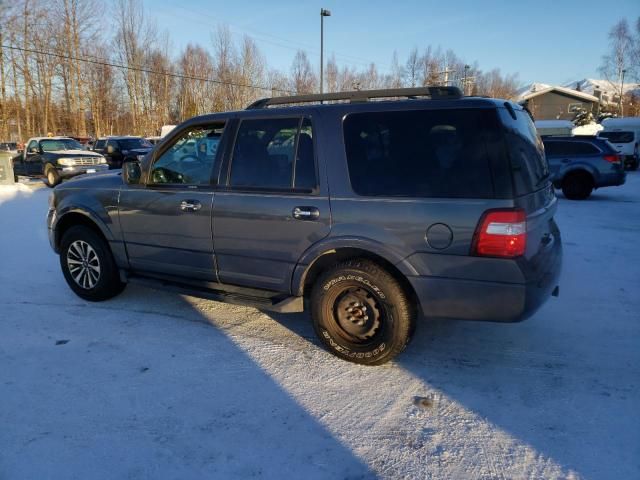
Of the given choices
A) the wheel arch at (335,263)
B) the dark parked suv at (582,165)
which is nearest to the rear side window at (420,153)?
the wheel arch at (335,263)

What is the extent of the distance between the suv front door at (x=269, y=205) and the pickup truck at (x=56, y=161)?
14.7 meters

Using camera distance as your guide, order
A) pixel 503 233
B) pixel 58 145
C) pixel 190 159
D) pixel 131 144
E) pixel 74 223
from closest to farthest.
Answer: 1. pixel 503 233
2. pixel 190 159
3. pixel 74 223
4. pixel 58 145
5. pixel 131 144

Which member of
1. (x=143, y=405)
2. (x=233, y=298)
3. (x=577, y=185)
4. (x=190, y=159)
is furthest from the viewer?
(x=577, y=185)

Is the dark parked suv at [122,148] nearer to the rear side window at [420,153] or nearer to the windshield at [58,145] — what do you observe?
the windshield at [58,145]

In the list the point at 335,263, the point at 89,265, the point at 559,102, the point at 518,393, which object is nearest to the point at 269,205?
the point at 335,263

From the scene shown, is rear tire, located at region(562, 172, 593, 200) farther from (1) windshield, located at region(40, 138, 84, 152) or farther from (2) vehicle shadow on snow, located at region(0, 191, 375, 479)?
(1) windshield, located at region(40, 138, 84, 152)

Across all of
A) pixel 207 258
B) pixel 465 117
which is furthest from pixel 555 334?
pixel 207 258

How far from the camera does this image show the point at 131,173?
4418 millimetres

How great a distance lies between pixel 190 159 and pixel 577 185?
11.8 meters

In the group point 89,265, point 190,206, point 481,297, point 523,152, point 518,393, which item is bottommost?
point 518,393

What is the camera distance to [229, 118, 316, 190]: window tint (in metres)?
3.56

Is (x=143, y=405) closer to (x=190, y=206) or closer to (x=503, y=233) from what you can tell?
(x=190, y=206)

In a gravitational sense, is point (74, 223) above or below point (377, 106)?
below

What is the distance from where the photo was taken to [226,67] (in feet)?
145
